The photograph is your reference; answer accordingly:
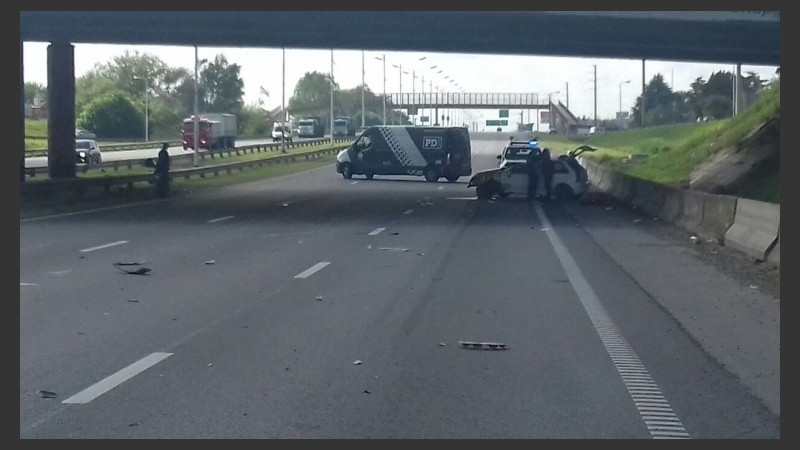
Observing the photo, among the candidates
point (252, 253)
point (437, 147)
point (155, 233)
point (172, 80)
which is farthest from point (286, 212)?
point (172, 80)

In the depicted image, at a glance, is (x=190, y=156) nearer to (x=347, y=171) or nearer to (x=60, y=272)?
(x=347, y=171)

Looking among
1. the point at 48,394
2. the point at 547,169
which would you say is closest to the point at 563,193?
the point at 547,169

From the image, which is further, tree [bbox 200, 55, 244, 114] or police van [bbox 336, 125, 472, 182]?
tree [bbox 200, 55, 244, 114]

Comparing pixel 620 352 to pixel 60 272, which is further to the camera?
pixel 60 272

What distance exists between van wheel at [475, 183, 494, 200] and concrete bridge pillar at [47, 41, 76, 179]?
14788mm

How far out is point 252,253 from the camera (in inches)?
808

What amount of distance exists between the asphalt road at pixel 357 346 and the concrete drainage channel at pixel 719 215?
1778 mm

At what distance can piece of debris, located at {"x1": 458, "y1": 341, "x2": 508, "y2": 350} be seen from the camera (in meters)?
11.2

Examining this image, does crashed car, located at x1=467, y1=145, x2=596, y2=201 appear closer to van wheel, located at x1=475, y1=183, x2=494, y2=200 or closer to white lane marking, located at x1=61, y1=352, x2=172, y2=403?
van wheel, located at x1=475, y1=183, x2=494, y2=200

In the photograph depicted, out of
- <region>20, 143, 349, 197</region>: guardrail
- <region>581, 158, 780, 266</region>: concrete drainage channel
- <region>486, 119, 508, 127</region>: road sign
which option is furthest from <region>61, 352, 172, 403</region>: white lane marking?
<region>486, 119, 508, 127</region>: road sign

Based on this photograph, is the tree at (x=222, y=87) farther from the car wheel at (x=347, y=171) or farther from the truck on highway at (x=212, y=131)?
the car wheel at (x=347, y=171)

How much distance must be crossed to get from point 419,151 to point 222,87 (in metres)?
75.1

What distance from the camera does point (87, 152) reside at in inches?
2186

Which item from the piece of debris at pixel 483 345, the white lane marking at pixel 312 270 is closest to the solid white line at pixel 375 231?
the white lane marking at pixel 312 270
